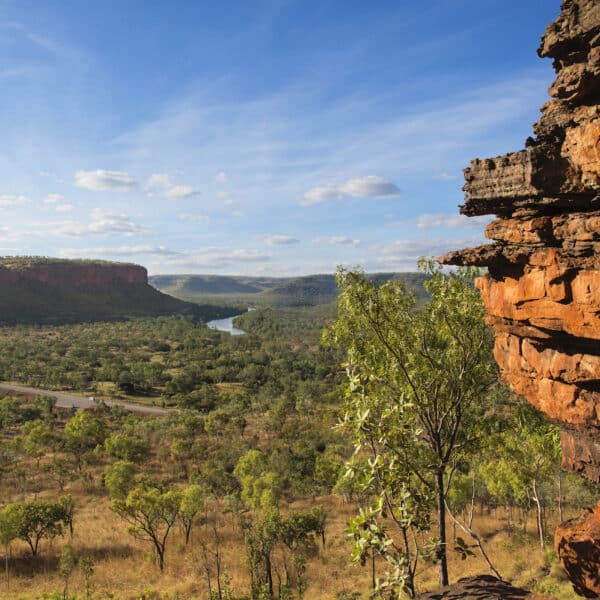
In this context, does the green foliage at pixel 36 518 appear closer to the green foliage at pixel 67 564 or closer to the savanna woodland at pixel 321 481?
the savanna woodland at pixel 321 481

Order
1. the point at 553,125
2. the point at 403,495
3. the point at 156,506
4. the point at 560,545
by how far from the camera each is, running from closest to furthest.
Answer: the point at 403,495
the point at 553,125
the point at 560,545
the point at 156,506

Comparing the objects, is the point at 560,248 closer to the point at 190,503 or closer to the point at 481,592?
the point at 481,592

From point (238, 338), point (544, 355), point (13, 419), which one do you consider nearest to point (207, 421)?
point (13, 419)

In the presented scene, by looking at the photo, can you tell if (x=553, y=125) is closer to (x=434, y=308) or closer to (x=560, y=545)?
(x=434, y=308)

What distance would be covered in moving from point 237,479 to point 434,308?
81.2 feet

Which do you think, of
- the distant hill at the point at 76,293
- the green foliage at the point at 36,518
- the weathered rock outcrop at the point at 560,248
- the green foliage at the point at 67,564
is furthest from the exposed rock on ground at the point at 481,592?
the distant hill at the point at 76,293

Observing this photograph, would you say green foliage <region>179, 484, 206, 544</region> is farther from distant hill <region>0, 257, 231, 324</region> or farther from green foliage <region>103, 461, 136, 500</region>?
distant hill <region>0, 257, 231, 324</region>

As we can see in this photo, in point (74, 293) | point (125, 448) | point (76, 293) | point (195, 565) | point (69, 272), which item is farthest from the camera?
point (69, 272)

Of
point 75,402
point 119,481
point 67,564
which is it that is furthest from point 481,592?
point 75,402

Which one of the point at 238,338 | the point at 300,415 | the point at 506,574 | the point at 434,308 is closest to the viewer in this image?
the point at 434,308

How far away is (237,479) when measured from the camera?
3052cm

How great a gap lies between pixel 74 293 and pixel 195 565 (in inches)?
6370

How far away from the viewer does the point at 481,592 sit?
23.2 feet

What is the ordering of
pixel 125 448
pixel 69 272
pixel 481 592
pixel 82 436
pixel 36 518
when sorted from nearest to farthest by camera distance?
pixel 481 592 → pixel 36 518 → pixel 125 448 → pixel 82 436 → pixel 69 272
